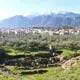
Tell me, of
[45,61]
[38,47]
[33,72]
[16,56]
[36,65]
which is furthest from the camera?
[38,47]

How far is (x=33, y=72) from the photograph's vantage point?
148 feet

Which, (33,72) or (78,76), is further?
(33,72)

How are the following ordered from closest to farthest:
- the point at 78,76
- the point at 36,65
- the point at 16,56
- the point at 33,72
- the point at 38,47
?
the point at 78,76
the point at 33,72
the point at 36,65
the point at 16,56
the point at 38,47

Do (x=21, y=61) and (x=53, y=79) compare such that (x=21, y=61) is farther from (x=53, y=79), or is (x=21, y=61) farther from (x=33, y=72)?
(x=53, y=79)

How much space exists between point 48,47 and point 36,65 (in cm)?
2491

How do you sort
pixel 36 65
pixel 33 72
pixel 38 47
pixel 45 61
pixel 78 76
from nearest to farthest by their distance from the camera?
pixel 78 76 → pixel 33 72 → pixel 36 65 → pixel 45 61 → pixel 38 47

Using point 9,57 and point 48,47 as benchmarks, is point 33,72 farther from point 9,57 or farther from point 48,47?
point 48,47

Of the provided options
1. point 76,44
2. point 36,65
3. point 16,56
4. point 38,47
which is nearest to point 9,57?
point 16,56

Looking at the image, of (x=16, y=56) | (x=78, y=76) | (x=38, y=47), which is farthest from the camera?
(x=38, y=47)

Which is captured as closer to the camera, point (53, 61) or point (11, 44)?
point (53, 61)

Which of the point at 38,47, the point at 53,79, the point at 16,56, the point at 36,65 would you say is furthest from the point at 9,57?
the point at 53,79

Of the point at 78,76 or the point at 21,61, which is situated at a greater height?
the point at 78,76

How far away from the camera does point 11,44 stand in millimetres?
80062

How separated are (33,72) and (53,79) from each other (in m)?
25.8
